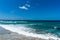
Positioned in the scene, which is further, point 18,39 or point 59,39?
point 59,39

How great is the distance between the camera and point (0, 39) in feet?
42.9

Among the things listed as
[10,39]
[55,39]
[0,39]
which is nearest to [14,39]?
[10,39]

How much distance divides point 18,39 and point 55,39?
11.1ft

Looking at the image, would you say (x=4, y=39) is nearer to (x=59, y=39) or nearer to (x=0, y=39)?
(x=0, y=39)

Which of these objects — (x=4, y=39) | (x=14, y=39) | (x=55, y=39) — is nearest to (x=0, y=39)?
(x=4, y=39)

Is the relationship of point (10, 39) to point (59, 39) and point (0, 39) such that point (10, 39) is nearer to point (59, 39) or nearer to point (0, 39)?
point (0, 39)

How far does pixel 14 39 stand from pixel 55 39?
374cm

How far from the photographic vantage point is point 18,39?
13.2 metres

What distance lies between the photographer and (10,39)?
13086 millimetres

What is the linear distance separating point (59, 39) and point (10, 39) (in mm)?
4484

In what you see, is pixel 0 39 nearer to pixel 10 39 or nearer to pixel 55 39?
pixel 10 39

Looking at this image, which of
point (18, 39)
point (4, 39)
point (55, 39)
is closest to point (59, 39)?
point (55, 39)

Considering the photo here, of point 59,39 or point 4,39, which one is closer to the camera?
point 4,39

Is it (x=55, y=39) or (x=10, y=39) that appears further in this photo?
(x=55, y=39)
